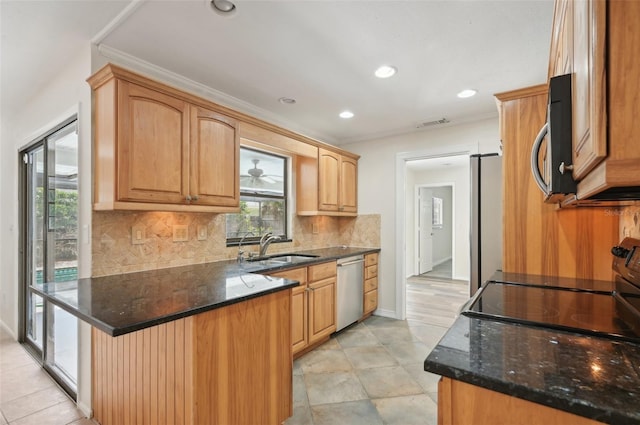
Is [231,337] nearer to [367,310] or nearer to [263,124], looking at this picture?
[263,124]

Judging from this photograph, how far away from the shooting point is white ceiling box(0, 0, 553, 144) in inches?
66.8

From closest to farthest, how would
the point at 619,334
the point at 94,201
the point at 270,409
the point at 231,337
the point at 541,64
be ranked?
the point at 619,334
the point at 231,337
the point at 270,409
the point at 94,201
the point at 541,64

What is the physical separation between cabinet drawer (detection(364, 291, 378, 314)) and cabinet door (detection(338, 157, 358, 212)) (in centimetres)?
112

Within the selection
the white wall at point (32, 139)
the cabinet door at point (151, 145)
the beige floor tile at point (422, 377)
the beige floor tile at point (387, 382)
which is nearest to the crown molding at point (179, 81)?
the white wall at point (32, 139)

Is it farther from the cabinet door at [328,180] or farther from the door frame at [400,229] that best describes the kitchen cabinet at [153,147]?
the door frame at [400,229]

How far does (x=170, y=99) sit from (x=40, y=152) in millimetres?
1795

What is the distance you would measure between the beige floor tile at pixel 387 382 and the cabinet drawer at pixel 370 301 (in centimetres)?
119

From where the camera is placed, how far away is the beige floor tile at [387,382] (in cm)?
232

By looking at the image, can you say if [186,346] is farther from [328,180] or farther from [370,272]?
[370,272]

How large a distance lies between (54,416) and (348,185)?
3457mm

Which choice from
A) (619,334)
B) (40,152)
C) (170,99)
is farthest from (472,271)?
(40,152)

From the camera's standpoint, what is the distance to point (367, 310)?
3895 millimetres

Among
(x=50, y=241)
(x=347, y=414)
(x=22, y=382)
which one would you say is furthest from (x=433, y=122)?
(x=22, y=382)

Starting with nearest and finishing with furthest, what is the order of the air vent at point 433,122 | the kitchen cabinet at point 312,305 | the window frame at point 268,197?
1. the kitchen cabinet at point 312,305
2. the window frame at point 268,197
3. the air vent at point 433,122
